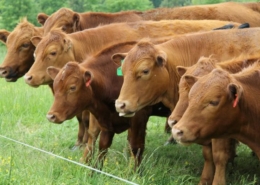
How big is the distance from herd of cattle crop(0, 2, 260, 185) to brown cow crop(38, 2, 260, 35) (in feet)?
0.12

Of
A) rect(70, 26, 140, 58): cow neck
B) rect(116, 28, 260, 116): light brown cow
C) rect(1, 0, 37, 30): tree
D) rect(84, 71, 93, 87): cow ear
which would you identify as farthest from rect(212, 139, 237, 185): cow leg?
rect(1, 0, 37, 30): tree

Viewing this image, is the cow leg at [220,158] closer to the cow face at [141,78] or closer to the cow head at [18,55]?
the cow face at [141,78]

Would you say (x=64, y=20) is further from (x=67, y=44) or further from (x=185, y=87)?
(x=185, y=87)

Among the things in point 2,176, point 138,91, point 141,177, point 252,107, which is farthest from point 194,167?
point 2,176

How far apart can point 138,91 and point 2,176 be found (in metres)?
1.92

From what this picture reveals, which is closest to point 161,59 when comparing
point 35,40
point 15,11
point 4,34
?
point 35,40

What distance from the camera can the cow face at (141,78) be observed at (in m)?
6.42

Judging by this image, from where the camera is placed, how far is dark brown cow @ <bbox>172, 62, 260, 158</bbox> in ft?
17.5

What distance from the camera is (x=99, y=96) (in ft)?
23.8

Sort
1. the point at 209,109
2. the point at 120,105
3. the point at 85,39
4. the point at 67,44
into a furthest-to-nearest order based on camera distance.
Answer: the point at 85,39 < the point at 67,44 < the point at 120,105 < the point at 209,109

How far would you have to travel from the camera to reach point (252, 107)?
5.57 metres

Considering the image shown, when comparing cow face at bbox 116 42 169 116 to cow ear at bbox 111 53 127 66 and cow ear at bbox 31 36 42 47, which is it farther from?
cow ear at bbox 31 36 42 47

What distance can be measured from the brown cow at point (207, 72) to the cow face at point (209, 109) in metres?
0.52

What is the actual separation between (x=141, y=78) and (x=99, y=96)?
91 centimetres
